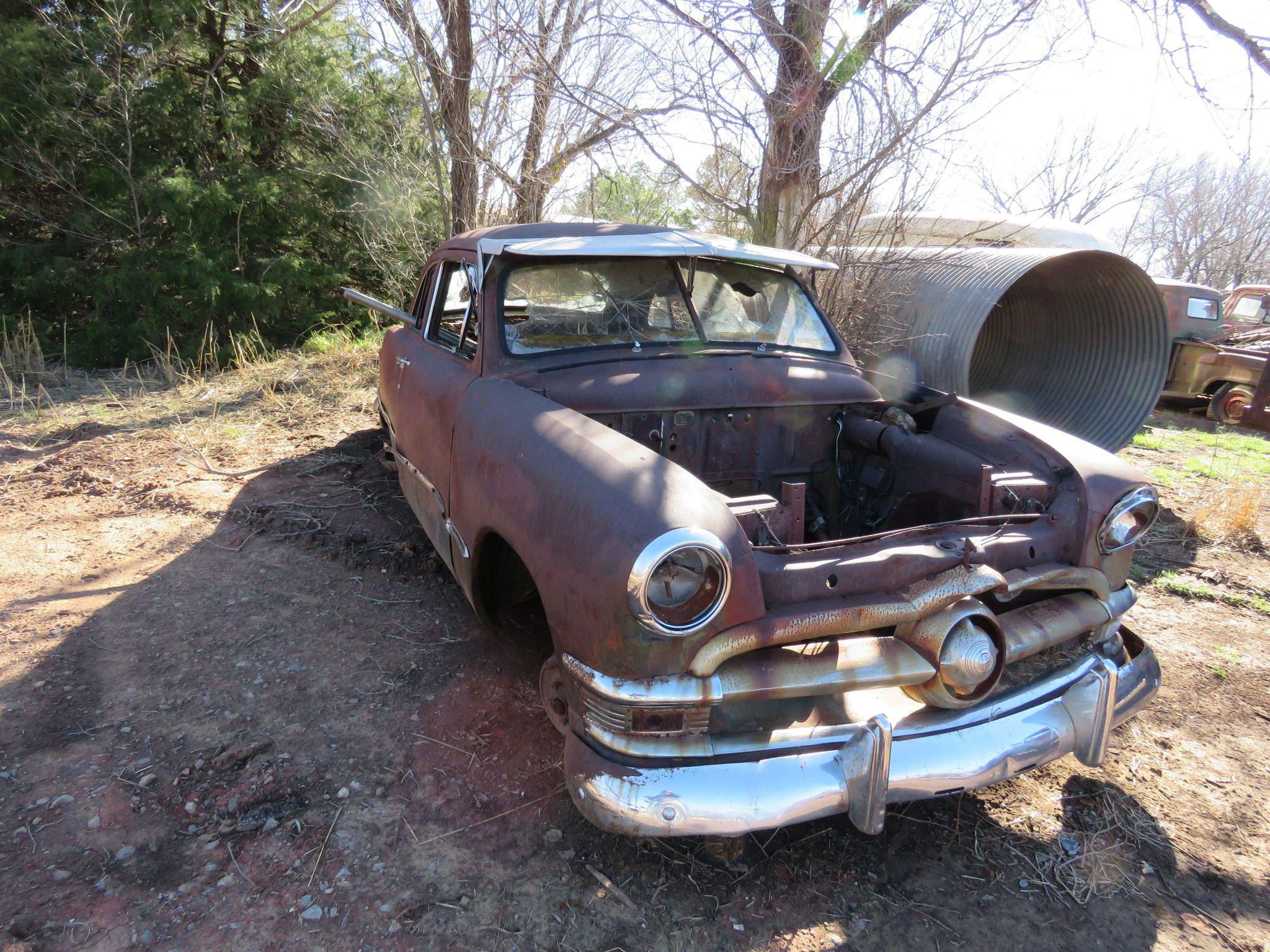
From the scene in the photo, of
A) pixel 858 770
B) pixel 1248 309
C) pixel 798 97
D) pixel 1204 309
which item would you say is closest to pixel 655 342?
pixel 858 770

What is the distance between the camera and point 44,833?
234cm

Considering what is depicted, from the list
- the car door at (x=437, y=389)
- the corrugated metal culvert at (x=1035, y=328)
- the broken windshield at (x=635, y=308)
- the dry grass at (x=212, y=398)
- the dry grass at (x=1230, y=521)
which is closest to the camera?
the car door at (x=437, y=389)

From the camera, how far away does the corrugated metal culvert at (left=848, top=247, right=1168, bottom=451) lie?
564 centimetres

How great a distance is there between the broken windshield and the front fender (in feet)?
3.18

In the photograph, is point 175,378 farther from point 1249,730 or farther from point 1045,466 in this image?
point 1249,730

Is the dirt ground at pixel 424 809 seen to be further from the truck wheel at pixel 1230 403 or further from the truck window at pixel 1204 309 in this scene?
the truck window at pixel 1204 309

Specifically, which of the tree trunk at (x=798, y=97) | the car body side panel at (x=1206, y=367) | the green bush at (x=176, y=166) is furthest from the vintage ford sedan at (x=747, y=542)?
the car body side panel at (x=1206, y=367)

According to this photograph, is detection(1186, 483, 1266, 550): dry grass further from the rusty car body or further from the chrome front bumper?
the rusty car body

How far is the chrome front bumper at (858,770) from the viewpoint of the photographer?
6.58 feet

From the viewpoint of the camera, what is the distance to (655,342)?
3605 millimetres

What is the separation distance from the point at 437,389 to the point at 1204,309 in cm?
948

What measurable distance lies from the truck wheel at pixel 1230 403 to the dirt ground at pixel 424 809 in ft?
19.0

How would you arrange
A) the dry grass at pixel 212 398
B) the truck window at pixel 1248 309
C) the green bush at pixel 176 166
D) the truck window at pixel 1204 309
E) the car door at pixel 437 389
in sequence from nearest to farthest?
the car door at pixel 437 389 < the dry grass at pixel 212 398 < the green bush at pixel 176 166 < the truck window at pixel 1204 309 < the truck window at pixel 1248 309

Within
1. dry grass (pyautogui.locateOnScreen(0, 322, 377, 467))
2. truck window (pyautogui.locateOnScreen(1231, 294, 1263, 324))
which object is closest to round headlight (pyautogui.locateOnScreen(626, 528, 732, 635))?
dry grass (pyautogui.locateOnScreen(0, 322, 377, 467))
